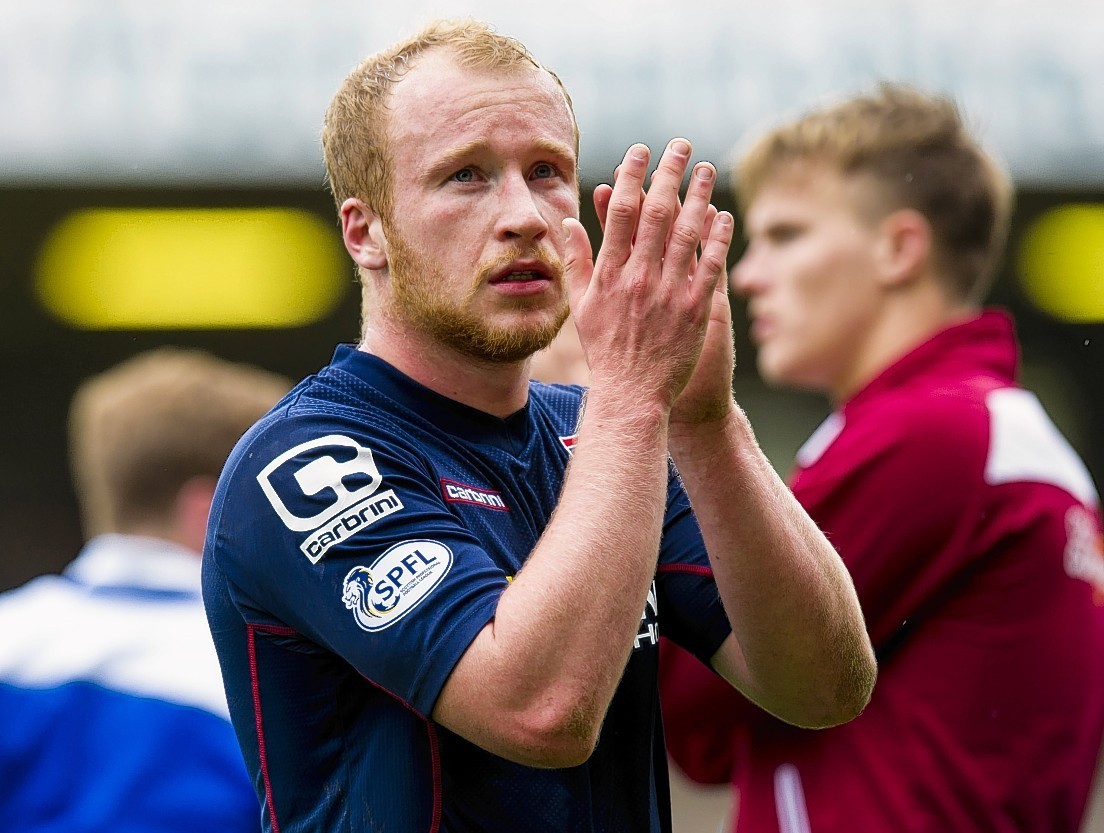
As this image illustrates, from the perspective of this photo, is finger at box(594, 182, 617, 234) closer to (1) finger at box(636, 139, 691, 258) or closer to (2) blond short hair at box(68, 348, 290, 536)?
(1) finger at box(636, 139, 691, 258)

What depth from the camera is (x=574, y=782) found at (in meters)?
2.27

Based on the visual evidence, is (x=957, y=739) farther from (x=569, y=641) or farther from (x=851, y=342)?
(x=569, y=641)

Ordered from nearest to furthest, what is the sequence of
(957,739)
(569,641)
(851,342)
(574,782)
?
(569,641)
(574,782)
(957,739)
(851,342)

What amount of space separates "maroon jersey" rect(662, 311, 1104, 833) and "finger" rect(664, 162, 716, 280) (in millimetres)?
1225

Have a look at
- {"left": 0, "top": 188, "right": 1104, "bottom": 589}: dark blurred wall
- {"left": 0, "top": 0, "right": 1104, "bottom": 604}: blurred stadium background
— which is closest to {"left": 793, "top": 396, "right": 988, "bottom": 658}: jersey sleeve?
{"left": 0, "top": 188, "right": 1104, "bottom": 589}: dark blurred wall

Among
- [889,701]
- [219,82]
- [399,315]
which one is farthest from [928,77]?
[399,315]

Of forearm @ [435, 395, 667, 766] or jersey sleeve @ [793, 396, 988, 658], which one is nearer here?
forearm @ [435, 395, 667, 766]

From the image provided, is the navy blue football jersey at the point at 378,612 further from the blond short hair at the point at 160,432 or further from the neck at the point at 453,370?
the blond short hair at the point at 160,432

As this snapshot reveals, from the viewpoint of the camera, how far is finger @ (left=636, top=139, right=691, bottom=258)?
2.14m

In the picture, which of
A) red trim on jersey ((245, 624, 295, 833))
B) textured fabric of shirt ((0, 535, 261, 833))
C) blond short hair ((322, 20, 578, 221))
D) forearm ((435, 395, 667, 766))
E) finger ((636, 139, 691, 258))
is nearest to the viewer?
forearm ((435, 395, 667, 766))

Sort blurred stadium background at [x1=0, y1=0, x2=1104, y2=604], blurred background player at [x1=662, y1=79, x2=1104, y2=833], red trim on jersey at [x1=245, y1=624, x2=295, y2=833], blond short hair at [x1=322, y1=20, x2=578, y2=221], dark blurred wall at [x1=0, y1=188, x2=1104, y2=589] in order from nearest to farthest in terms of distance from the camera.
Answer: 1. red trim on jersey at [x1=245, y1=624, x2=295, y2=833]
2. blond short hair at [x1=322, y1=20, x2=578, y2=221]
3. blurred background player at [x1=662, y1=79, x2=1104, y2=833]
4. blurred stadium background at [x1=0, y1=0, x2=1104, y2=604]
5. dark blurred wall at [x1=0, y1=188, x2=1104, y2=589]

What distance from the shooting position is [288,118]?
11.3m

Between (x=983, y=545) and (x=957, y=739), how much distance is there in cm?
43

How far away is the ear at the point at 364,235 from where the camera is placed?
2521mm
